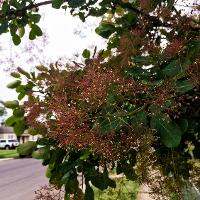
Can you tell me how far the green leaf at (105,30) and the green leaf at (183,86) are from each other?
136 cm

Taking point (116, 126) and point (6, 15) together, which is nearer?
point (116, 126)

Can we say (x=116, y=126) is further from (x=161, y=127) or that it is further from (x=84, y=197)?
(x=84, y=197)

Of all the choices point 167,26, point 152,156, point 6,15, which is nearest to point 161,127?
point 152,156

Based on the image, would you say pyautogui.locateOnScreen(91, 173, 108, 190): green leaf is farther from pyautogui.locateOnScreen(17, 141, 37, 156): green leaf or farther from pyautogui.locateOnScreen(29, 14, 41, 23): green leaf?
pyautogui.locateOnScreen(29, 14, 41, 23): green leaf

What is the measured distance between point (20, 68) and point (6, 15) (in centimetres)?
41

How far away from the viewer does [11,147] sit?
174 ft

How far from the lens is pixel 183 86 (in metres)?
1.82

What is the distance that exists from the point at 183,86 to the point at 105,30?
144cm

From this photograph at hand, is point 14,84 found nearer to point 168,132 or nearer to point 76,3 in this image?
point 76,3

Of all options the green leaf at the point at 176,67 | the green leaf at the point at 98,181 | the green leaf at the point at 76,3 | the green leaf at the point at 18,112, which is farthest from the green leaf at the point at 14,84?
the green leaf at the point at 176,67

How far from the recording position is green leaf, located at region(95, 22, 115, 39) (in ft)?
10.3

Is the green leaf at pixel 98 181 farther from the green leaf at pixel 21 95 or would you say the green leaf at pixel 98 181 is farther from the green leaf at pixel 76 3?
the green leaf at pixel 76 3

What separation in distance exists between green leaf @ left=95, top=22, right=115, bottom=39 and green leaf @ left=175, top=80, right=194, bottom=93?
136cm

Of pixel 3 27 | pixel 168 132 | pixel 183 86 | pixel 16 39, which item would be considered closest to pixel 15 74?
pixel 3 27
